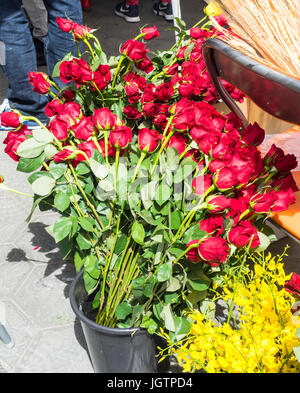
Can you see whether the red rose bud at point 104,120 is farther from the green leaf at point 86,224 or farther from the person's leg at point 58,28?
the person's leg at point 58,28

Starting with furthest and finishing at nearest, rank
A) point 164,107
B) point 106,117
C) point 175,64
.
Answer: point 175,64, point 164,107, point 106,117

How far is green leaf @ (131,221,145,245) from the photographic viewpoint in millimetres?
966

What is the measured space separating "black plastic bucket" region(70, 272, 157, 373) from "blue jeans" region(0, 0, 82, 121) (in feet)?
4.81

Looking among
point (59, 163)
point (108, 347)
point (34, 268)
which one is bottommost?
point (34, 268)

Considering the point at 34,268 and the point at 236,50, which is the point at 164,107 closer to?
the point at 236,50

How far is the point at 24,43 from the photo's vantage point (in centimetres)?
245

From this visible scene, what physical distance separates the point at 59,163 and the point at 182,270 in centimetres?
39

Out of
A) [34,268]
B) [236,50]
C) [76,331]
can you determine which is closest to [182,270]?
[236,50]

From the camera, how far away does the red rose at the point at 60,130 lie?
1034 millimetres

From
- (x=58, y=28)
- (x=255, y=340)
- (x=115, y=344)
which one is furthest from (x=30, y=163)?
(x=58, y=28)

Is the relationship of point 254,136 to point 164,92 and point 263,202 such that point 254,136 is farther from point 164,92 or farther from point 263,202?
point 164,92

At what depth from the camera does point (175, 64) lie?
51.8 inches

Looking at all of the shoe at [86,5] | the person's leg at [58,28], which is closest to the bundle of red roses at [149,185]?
the person's leg at [58,28]

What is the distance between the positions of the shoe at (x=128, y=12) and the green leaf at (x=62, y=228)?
3828 mm
